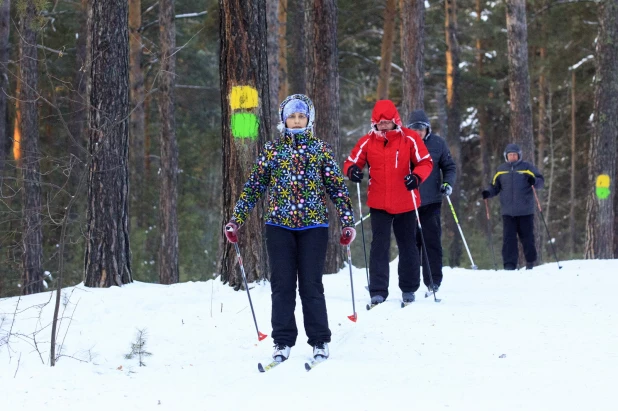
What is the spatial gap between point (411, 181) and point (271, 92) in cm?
858

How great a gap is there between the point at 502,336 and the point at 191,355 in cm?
259

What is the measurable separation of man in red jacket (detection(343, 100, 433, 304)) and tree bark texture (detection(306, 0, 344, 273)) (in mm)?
4110

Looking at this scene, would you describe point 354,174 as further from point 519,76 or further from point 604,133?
point 604,133

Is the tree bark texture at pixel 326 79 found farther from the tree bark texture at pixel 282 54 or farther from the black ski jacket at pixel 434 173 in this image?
the tree bark texture at pixel 282 54

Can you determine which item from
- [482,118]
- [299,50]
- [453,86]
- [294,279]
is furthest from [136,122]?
[482,118]

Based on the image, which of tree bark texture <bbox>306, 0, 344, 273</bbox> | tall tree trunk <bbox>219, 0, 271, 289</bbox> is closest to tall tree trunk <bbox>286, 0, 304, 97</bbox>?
tree bark texture <bbox>306, 0, 344, 273</bbox>

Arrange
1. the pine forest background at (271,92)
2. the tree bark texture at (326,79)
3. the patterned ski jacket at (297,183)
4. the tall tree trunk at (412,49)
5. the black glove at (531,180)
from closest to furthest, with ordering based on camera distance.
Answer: the patterned ski jacket at (297,183), the tree bark texture at (326,79), the black glove at (531,180), the tall tree trunk at (412,49), the pine forest background at (271,92)

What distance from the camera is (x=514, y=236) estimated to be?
45.2ft

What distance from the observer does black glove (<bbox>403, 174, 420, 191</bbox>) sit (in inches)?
325

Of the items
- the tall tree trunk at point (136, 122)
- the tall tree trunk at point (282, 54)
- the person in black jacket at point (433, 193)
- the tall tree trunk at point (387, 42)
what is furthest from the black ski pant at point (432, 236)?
the tall tree trunk at point (387, 42)

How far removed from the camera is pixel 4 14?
1652cm

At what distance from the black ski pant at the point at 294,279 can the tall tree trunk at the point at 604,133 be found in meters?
12.6

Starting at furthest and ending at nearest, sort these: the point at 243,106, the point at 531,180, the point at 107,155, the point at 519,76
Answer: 1. the point at 519,76
2. the point at 531,180
3. the point at 107,155
4. the point at 243,106

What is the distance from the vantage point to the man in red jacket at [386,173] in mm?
8453
